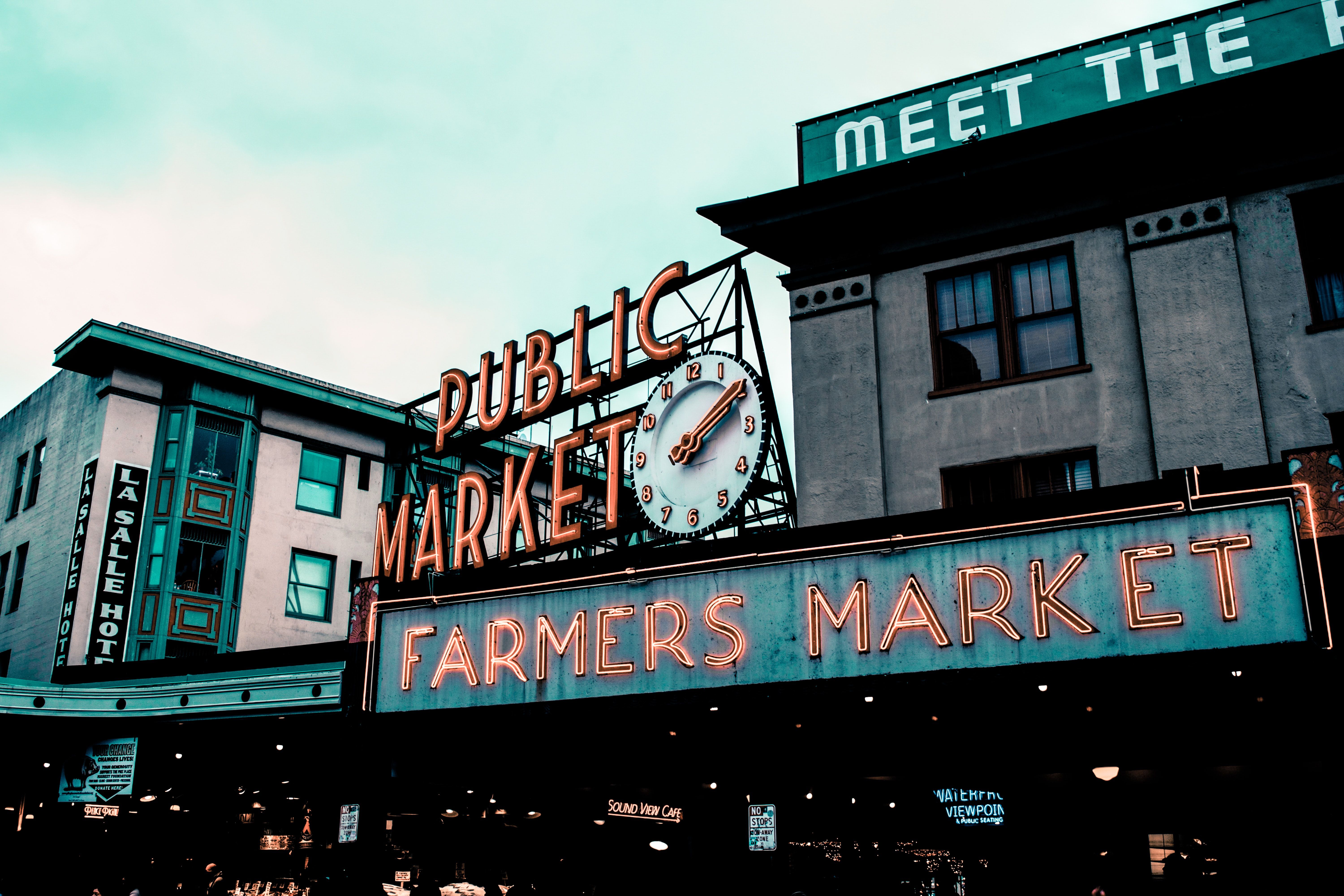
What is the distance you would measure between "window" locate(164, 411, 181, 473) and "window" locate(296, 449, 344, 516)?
14.5 feet

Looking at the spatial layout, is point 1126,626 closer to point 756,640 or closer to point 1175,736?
point 1175,736

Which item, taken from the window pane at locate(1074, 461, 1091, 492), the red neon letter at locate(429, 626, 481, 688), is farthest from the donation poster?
the window pane at locate(1074, 461, 1091, 492)

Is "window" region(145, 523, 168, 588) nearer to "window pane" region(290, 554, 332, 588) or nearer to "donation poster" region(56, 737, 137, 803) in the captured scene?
"window pane" region(290, 554, 332, 588)

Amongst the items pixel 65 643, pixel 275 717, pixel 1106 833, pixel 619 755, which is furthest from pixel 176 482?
pixel 1106 833

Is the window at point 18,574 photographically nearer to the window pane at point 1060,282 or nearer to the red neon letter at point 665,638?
the red neon letter at point 665,638

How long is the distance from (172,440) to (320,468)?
5.53 meters

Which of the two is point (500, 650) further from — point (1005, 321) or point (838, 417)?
point (1005, 321)

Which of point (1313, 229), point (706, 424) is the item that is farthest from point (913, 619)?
point (1313, 229)

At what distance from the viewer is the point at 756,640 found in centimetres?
1573

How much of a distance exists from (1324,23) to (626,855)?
61.5 feet

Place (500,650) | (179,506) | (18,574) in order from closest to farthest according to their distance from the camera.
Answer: (500,650), (179,506), (18,574)

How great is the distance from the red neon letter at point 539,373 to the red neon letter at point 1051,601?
13638 millimetres

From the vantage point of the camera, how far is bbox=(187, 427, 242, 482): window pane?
37000 millimetres

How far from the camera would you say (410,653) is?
19281 mm
